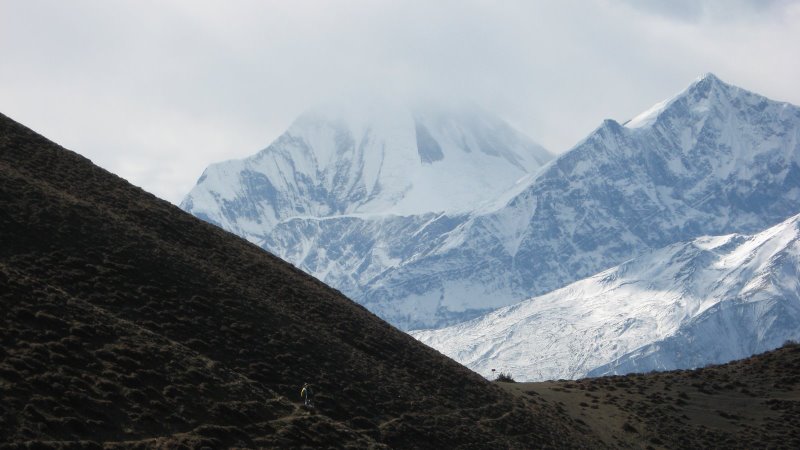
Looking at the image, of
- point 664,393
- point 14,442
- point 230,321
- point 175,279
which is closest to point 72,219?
point 175,279

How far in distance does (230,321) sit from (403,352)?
18.7 meters

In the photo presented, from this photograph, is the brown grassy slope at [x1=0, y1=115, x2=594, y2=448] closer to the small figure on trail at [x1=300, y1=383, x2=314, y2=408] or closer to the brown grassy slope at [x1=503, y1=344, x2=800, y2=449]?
the small figure on trail at [x1=300, y1=383, x2=314, y2=408]

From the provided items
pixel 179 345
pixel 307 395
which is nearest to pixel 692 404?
pixel 307 395

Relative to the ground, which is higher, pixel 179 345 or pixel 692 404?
pixel 692 404

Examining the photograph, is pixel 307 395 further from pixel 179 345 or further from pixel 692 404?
pixel 692 404

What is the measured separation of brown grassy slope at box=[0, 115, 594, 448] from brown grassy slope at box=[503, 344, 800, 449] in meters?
5.92

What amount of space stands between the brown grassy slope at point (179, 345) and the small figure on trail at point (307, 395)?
0.63 meters

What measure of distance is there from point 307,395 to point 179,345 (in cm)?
761

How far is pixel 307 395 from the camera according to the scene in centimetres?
6141

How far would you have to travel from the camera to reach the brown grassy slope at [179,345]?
4938 cm

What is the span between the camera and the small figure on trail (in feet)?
198

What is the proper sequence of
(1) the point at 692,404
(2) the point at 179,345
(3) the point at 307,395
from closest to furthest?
(2) the point at 179,345, (3) the point at 307,395, (1) the point at 692,404

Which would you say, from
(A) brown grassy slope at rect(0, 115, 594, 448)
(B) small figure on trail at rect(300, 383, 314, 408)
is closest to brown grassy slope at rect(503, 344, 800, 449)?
(A) brown grassy slope at rect(0, 115, 594, 448)

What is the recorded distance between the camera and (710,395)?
9425 centimetres
